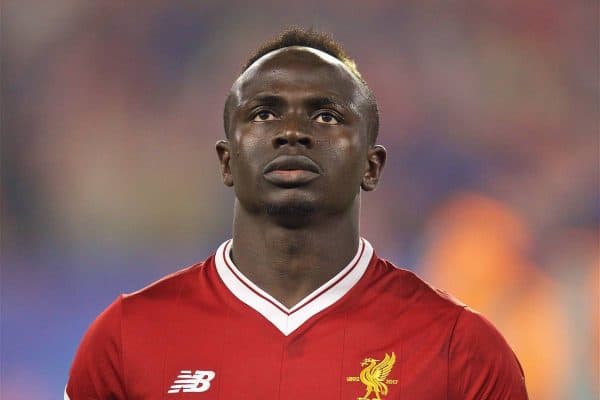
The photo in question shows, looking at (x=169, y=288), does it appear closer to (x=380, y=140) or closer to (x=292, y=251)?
(x=292, y=251)

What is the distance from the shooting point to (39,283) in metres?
5.04

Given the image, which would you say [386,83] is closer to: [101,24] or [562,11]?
[562,11]

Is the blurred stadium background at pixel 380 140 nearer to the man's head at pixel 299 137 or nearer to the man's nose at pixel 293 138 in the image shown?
the man's head at pixel 299 137

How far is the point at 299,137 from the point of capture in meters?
2.62

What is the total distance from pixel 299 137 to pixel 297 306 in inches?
16.4

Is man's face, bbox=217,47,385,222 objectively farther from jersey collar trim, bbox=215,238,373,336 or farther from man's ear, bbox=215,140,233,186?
jersey collar trim, bbox=215,238,373,336

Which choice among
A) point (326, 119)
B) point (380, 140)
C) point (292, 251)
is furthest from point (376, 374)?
point (380, 140)

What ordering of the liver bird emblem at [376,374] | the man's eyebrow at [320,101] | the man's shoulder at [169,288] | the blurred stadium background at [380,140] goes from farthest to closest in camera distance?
the blurred stadium background at [380,140] → the man's shoulder at [169,288] → the man's eyebrow at [320,101] → the liver bird emblem at [376,374]

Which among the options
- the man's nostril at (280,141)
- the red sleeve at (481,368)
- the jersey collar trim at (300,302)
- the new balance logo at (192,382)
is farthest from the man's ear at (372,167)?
the new balance logo at (192,382)

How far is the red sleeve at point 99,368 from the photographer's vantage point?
2699 mm

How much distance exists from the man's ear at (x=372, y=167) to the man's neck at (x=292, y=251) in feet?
0.26

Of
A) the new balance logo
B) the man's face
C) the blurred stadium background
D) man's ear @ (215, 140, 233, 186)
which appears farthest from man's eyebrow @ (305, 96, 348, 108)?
the blurred stadium background

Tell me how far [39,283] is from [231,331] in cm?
252

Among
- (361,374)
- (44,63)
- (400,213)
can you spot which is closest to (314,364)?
(361,374)
